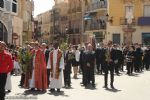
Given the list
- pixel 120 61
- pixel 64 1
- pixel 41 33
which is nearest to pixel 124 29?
pixel 120 61

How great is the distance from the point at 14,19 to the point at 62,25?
4548 centimetres

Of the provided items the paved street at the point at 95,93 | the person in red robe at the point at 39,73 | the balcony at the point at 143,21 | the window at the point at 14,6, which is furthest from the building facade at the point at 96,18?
the person in red robe at the point at 39,73

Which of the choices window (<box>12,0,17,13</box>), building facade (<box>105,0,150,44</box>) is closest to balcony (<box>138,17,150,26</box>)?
building facade (<box>105,0,150,44</box>)

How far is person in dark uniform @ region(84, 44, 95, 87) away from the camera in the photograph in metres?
21.8

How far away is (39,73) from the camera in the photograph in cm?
1934

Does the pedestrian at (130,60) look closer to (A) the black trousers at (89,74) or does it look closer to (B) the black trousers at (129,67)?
(B) the black trousers at (129,67)

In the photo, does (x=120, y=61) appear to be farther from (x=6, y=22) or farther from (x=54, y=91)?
(x=6, y=22)

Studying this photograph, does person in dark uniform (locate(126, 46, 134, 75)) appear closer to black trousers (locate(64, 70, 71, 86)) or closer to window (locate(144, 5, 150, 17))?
black trousers (locate(64, 70, 71, 86))

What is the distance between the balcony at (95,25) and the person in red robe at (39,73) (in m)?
50.0

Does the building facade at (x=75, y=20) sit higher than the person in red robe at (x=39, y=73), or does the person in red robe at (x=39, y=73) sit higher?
the building facade at (x=75, y=20)

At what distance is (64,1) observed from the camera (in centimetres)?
10100

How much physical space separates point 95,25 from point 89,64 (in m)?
50.8

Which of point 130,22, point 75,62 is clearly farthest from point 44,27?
point 75,62

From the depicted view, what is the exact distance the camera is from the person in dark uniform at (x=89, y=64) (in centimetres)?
2184
